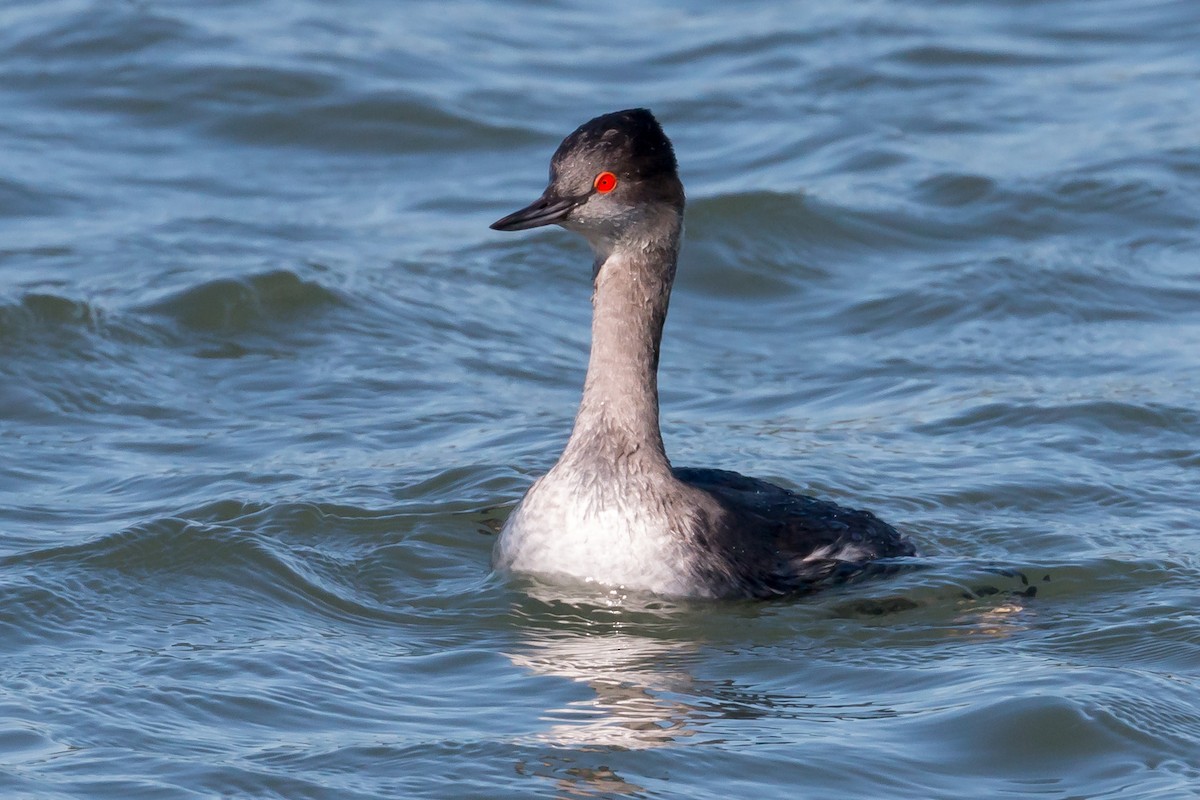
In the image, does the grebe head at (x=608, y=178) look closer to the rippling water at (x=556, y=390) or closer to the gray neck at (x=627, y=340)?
the gray neck at (x=627, y=340)

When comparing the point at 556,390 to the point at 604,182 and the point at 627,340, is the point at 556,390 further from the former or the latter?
the point at 604,182

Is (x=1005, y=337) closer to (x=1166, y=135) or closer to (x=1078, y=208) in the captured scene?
(x=1078, y=208)

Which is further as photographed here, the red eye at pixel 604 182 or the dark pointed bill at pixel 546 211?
the red eye at pixel 604 182

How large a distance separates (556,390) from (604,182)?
12.4ft

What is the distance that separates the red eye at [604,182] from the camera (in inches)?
319

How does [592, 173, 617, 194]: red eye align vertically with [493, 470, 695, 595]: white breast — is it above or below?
above

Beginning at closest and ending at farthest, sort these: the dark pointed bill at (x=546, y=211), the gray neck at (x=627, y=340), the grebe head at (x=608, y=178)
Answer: the dark pointed bill at (x=546, y=211), the grebe head at (x=608, y=178), the gray neck at (x=627, y=340)

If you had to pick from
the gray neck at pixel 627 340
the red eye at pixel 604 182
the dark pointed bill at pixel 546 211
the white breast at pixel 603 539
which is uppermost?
the red eye at pixel 604 182

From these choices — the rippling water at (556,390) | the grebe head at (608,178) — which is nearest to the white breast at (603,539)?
the rippling water at (556,390)

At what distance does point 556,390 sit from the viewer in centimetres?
1181

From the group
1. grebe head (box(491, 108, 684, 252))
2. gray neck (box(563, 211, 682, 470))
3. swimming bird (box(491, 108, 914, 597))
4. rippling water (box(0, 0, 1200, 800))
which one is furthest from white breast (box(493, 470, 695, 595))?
grebe head (box(491, 108, 684, 252))

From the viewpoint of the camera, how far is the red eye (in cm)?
810

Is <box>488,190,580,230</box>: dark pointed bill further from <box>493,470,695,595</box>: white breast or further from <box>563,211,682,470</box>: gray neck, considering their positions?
<box>493,470,695,595</box>: white breast

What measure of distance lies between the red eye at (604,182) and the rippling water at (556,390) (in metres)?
1.71
